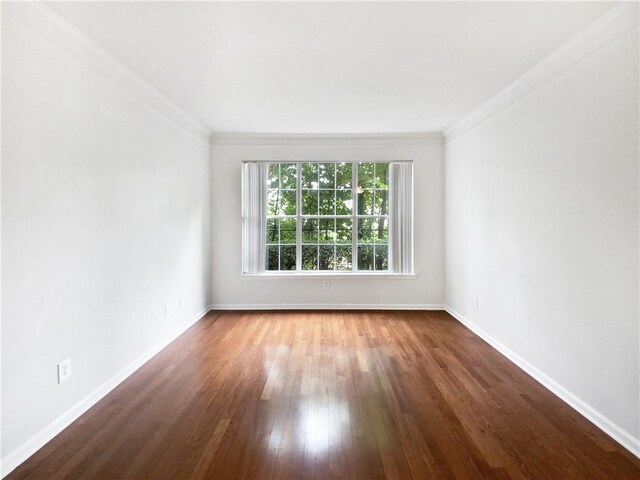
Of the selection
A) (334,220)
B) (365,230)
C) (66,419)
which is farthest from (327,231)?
(66,419)

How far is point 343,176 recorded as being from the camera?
5.36m

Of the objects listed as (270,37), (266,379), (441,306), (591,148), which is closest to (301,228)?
(441,306)

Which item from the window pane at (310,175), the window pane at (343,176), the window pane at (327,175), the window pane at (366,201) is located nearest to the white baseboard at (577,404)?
the window pane at (366,201)

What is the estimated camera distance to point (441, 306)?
17.3 feet

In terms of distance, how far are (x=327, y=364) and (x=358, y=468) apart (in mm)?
1410

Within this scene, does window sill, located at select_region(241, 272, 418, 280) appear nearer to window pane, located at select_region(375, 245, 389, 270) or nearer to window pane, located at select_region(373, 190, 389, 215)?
window pane, located at select_region(375, 245, 389, 270)

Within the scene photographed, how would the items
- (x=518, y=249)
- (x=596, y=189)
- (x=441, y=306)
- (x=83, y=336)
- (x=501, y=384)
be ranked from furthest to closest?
(x=441, y=306) < (x=518, y=249) < (x=501, y=384) < (x=83, y=336) < (x=596, y=189)

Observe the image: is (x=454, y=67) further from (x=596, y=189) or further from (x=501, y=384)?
(x=501, y=384)

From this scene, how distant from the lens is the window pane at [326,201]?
5391 mm

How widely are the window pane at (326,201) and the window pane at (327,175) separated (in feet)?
0.29

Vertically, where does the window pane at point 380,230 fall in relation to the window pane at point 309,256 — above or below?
above

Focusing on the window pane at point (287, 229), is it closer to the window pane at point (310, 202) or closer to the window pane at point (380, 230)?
the window pane at point (310, 202)

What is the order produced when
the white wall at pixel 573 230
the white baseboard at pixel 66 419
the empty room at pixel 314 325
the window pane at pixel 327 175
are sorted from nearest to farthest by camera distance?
the white baseboard at pixel 66 419 → the empty room at pixel 314 325 → the white wall at pixel 573 230 → the window pane at pixel 327 175

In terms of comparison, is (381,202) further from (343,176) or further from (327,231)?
(327,231)
